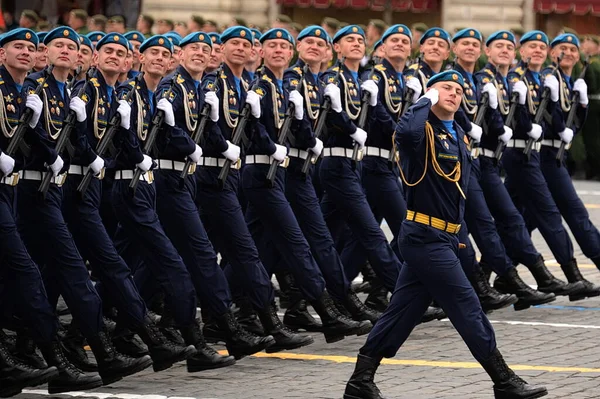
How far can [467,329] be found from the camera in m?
8.58

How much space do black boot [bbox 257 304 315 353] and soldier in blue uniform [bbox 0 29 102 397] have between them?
161cm

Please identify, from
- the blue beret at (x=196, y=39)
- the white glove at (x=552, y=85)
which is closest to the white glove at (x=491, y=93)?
the white glove at (x=552, y=85)

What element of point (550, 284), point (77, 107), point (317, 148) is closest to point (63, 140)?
point (77, 107)

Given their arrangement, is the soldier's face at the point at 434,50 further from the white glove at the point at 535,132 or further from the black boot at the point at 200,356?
the black boot at the point at 200,356

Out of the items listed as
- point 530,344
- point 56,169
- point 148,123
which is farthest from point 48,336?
point 530,344

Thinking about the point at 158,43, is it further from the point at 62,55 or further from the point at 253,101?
the point at 62,55

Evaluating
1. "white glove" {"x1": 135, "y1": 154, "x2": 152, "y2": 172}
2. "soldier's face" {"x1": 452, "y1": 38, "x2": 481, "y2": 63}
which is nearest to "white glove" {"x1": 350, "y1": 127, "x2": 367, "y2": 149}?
"soldier's face" {"x1": 452, "y1": 38, "x2": 481, "y2": 63}

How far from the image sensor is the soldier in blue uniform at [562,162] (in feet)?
41.9

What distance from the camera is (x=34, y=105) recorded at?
9.06 meters

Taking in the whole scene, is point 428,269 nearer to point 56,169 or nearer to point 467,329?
point 467,329

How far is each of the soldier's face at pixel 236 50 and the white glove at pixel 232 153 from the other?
0.68 metres

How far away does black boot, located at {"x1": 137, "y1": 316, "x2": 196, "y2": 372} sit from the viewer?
9.56m

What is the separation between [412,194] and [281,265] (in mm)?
3400

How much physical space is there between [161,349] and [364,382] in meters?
1.39
